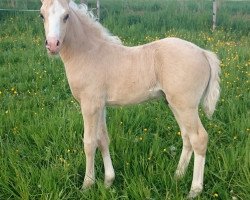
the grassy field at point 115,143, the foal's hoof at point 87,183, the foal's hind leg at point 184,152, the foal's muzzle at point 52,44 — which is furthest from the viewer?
the foal's hind leg at point 184,152

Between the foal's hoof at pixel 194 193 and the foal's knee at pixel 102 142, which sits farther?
the foal's knee at pixel 102 142

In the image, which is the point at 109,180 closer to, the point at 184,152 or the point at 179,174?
the point at 179,174

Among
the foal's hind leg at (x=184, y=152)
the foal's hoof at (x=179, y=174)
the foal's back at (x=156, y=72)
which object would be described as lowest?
the foal's hoof at (x=179, y=174)

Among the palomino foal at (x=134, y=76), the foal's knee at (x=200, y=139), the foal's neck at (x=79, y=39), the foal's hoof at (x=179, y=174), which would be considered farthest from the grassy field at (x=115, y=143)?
the foal's neck at (x=79, y=39)

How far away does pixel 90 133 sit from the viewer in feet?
10.1

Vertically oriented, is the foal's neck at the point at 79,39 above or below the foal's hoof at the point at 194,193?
above

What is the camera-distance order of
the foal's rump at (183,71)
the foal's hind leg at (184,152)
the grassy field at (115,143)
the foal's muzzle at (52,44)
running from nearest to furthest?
the foal's muzzle at (52,44) → the foal's rump at (183,71) → the grassy field at (115,143) → the foal's hind leg at (184,152)

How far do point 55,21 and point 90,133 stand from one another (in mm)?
1004

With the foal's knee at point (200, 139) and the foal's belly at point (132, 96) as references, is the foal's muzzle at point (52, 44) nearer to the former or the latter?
the foal's belly at point (132, 96)

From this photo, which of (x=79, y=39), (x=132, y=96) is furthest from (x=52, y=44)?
(x=132, y=96)

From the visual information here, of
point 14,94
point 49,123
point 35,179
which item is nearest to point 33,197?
point 35,179

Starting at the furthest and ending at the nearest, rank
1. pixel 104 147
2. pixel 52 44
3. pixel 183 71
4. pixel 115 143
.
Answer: pixel 115 143 < pixel 104 147 < pixel 183 71 < pixel 52 44

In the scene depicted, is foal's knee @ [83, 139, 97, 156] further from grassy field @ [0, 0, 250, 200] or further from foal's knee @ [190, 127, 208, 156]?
foal's knee @ [190, 127, 208, 156]

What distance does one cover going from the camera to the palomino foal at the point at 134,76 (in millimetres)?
2881
